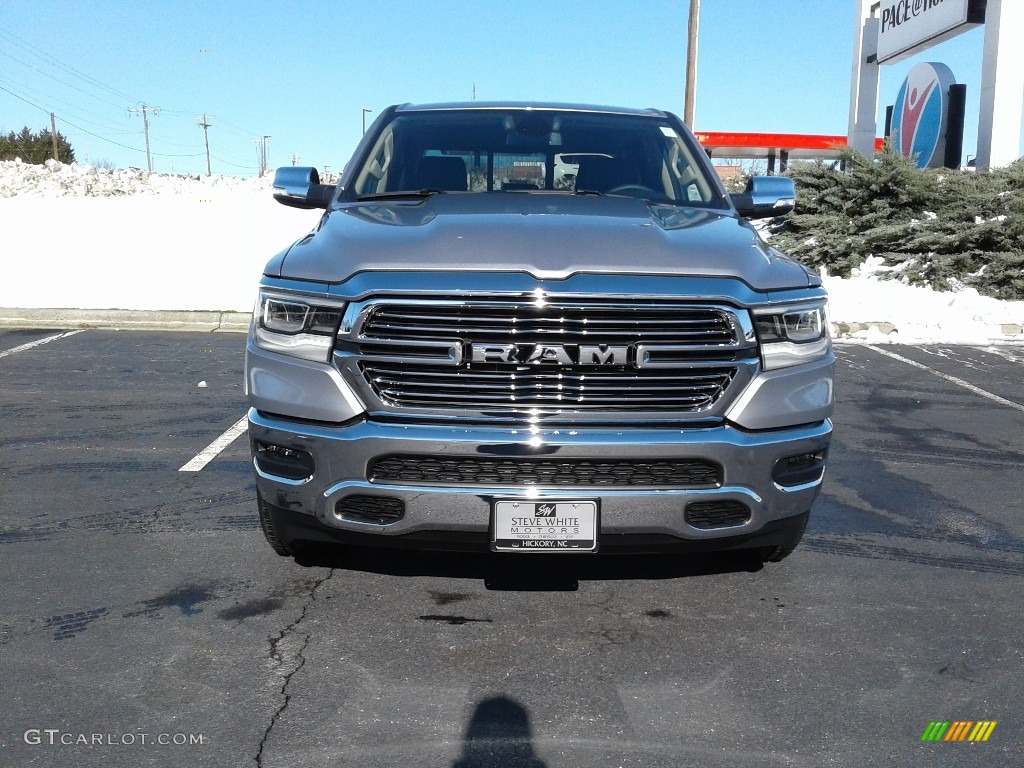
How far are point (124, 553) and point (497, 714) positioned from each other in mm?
2193

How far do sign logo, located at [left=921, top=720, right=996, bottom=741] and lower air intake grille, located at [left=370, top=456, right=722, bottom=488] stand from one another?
987 mm

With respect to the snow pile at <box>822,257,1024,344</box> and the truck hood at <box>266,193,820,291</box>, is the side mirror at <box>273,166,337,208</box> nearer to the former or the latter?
the truck hood at <box>266,193,820,291</box>

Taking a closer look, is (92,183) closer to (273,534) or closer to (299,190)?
(299,190)

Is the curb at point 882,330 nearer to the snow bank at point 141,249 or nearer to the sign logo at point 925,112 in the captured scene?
the snow bank at point 141,249

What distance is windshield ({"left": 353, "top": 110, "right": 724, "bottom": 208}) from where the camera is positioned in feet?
16.5

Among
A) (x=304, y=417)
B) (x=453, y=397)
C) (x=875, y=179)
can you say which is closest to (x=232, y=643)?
(x=304, y=417)

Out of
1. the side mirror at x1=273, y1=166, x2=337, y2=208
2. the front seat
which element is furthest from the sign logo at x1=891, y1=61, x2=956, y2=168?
the side mirror at x1=273, y1=166, x2=337, y2=208

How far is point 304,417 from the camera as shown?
3525 millimetres

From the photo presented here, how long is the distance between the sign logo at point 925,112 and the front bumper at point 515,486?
59.3ft

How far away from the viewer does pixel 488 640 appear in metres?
3.67

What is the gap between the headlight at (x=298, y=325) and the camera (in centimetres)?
355

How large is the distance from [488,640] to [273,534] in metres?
0.98

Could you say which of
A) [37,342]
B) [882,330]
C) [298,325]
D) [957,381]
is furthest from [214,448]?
[882,330]

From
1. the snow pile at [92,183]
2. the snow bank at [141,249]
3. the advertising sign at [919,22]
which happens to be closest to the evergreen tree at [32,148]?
the snow pile at [92,183]
